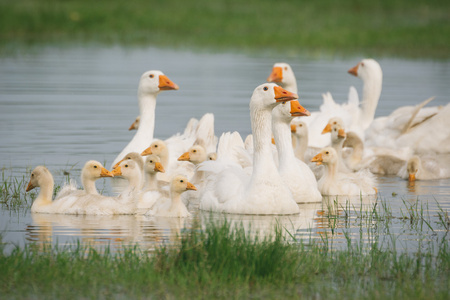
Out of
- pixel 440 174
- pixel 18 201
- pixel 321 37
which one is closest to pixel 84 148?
pixel 18 201

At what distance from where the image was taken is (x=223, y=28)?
41812 mm

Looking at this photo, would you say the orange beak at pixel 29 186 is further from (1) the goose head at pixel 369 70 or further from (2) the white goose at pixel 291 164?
(1) the goose head at pixel 369 70

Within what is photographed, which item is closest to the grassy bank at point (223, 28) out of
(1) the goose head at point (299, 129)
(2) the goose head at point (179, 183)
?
(1) the goose head at point (299, 129)

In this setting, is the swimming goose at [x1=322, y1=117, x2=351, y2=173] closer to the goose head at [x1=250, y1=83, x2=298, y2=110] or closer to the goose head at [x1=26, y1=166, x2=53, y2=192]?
the goose head at [x1=250, y1=83, x2=298, y2=110]

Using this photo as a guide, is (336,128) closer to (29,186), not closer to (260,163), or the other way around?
(260,163)

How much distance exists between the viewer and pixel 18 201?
11.9 meters

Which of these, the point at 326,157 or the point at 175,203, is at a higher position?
the point at 326,157

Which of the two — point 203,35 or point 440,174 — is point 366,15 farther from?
point 440,174

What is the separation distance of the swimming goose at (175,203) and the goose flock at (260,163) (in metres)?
0.01

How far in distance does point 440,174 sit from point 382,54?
21.5 m

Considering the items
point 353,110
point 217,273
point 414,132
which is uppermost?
point 353,110

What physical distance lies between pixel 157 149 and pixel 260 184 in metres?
2.82

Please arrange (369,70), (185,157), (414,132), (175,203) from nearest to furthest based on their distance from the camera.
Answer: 1. (175,203)
2. (185,157)
3. (414,132)
4. (369,70)

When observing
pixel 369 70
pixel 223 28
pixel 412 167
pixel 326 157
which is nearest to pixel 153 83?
pixel 326 157
